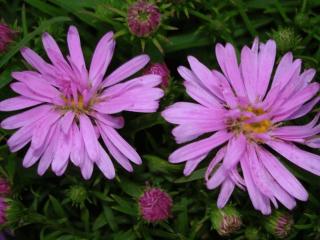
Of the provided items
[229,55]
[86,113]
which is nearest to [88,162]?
[86,113]

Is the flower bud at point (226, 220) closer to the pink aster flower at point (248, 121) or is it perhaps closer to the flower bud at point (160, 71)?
the pink aster flower at point (248, 121)

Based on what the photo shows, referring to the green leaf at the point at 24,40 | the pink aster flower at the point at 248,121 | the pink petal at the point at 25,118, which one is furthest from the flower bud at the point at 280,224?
the green leaf at the point at 24,40

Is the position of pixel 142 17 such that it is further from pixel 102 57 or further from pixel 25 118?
pixel 25 118

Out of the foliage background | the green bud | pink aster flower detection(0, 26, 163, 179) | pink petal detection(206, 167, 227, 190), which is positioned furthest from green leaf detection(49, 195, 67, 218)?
the green bud

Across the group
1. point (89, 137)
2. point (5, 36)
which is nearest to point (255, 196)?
point (89, 137)

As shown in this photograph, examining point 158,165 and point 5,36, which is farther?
point 158,165
